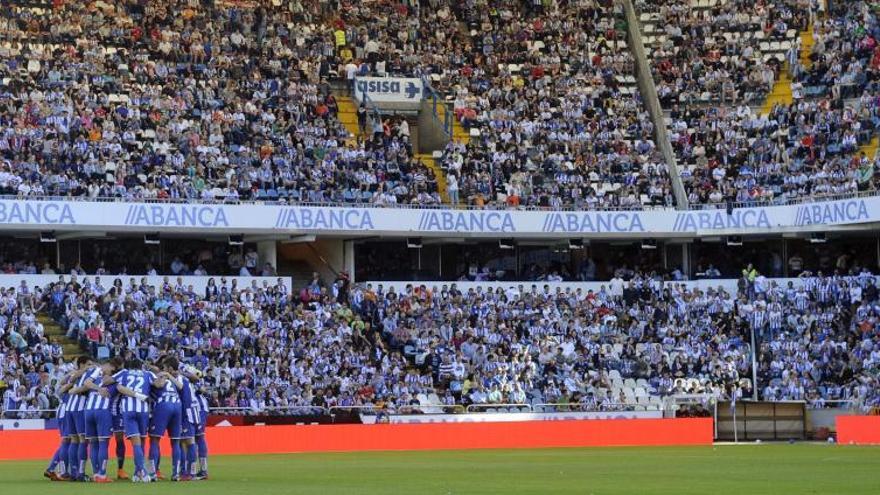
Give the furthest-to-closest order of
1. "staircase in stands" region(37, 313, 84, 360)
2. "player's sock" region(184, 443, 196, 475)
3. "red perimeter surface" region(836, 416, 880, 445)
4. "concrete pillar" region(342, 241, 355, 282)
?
"concrete pillar" region(342, 241, 355, 282) → "staircase in stands" region(37, 313, 84, 360) → "red perimeter surface" region(836, 416, 880, 445) → "player's sock" region(184, 443, 196, 475)

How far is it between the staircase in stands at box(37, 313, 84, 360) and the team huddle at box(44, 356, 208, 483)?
860 inches

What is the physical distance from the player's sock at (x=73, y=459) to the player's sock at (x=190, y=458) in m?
1.58

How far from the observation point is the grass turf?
22.8 metres

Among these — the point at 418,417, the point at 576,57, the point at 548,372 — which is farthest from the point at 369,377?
the point at 576,57

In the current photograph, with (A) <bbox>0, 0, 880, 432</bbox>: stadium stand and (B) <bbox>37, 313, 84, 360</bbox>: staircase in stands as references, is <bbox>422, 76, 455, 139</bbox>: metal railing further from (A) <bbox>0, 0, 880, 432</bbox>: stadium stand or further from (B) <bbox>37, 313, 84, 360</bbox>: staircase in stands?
(B) <bbox>37, 313, 84, 360</bbox>: staircase in stands

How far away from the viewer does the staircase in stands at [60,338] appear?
47219 mm

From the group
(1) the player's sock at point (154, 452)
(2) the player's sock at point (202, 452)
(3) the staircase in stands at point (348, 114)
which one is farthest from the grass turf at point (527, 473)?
(3) the staircase in stands at point (348, 114)

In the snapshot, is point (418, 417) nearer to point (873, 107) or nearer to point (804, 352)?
point (804, 352)

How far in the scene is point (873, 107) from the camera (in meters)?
57.4

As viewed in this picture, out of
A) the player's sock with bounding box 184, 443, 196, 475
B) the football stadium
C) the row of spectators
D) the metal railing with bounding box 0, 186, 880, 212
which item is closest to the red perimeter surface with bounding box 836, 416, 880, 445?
the football stadium

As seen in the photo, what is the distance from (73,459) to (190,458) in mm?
1722

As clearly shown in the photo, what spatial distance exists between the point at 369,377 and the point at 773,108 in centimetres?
1925

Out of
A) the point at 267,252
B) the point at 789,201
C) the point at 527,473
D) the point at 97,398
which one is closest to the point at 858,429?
the point at 789,201

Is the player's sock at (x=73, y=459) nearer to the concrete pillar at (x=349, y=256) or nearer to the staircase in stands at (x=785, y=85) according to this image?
the concrete pillar at (x=349, y=256)
